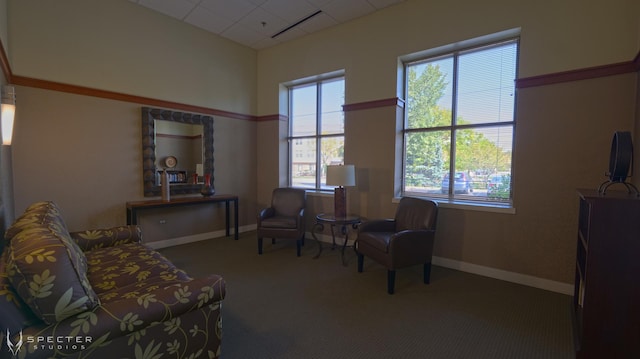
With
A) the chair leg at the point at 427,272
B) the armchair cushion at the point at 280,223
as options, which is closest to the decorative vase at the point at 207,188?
the armchair cushion at the point at 280,223

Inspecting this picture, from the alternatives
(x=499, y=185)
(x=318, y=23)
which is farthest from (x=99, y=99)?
(x=499, y=185)

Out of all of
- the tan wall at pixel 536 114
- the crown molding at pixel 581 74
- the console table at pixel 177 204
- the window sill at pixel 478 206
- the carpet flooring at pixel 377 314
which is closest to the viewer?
the carpet flooring at pixel 377 314

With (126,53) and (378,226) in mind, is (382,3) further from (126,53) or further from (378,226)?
(126,53)

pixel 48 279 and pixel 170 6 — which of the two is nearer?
pixel 48 279

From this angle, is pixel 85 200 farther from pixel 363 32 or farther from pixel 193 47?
pixel 363 32

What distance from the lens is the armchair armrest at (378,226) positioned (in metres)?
3.47

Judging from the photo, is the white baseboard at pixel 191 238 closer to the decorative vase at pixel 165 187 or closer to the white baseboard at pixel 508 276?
the decorative vase at pixel 165 187

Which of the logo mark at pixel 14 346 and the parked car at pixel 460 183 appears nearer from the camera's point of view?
the logo mark at pixel 14 346

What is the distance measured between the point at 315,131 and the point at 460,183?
2509mm

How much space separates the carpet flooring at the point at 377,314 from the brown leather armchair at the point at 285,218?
0.44 m

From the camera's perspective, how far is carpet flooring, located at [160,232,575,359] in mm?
2031

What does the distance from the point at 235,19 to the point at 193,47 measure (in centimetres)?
82

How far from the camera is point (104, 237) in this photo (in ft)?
8.94

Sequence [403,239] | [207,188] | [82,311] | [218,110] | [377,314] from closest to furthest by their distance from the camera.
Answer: [82,311] < [377,314] < [403,239] < [207,188] < [218,110]
